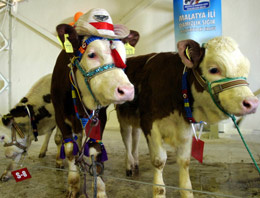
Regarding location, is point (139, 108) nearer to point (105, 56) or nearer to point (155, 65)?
point (155, 65)

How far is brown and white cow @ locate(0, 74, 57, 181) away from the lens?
2385 mm

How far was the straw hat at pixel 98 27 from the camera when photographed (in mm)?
1521

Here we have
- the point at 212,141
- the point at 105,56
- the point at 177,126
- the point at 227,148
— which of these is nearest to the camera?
the point at 105,56

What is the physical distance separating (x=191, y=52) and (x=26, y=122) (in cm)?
182

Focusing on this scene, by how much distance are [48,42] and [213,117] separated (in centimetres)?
550

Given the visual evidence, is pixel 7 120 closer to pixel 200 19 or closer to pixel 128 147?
pixel 128 147

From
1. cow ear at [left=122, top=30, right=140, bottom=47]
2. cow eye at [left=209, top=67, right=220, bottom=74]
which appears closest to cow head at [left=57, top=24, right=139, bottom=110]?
cow ear at [left=122, top=30, right=140, bottom=47]

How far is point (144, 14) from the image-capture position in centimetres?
512

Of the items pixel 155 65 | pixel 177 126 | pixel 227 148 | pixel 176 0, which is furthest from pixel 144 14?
pixel 177 126

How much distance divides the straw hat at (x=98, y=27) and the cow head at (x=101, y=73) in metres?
0.04

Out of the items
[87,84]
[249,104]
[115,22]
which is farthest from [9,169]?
[115,22]

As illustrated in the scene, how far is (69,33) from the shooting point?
1551 millimetres

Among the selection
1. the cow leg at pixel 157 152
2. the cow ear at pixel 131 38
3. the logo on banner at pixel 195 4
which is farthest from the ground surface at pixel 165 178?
the logo on banner at pixel 195 4

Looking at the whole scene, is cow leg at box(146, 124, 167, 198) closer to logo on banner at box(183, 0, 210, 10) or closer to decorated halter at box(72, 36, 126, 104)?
decorated halter at box(72, 36, 126, 104)
